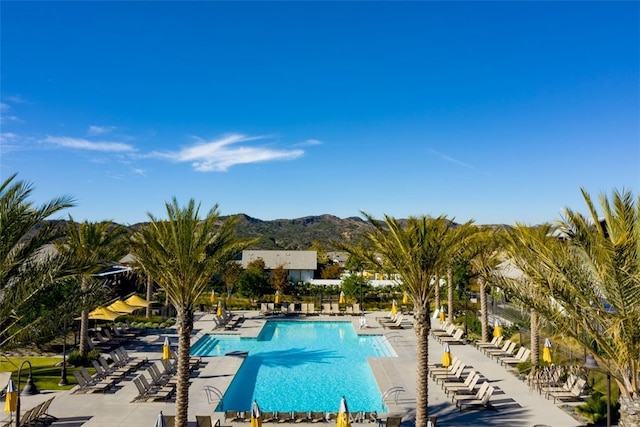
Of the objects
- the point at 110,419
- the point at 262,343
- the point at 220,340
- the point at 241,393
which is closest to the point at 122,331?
the point at 220,340

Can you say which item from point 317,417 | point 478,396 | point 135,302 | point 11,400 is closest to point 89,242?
point 135,302

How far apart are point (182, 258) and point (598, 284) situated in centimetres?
959

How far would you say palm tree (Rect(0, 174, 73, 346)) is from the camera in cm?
1060

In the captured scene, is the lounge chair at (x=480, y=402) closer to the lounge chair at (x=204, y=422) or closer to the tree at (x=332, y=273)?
the lounge chair at (x=204, y=422)

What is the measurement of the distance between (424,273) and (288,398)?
7.60 meters

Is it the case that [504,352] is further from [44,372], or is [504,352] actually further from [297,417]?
[44,372]

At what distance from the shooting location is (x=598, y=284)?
372 inches

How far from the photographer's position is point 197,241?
43.7 ft

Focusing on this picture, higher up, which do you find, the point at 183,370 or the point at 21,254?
the point at 21,254

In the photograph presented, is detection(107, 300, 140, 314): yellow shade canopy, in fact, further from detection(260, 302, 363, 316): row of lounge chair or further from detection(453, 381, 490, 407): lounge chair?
detection(453, 381, 490, 407): lounge chair

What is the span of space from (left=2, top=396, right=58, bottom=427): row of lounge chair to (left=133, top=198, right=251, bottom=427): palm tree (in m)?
4.01

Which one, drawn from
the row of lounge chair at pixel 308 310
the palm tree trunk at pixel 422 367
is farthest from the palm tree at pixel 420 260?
the row of lounge chair at pixel 308 310

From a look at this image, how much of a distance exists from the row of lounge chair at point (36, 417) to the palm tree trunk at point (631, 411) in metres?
13.8

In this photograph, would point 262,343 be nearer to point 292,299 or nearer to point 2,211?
point 292,299
